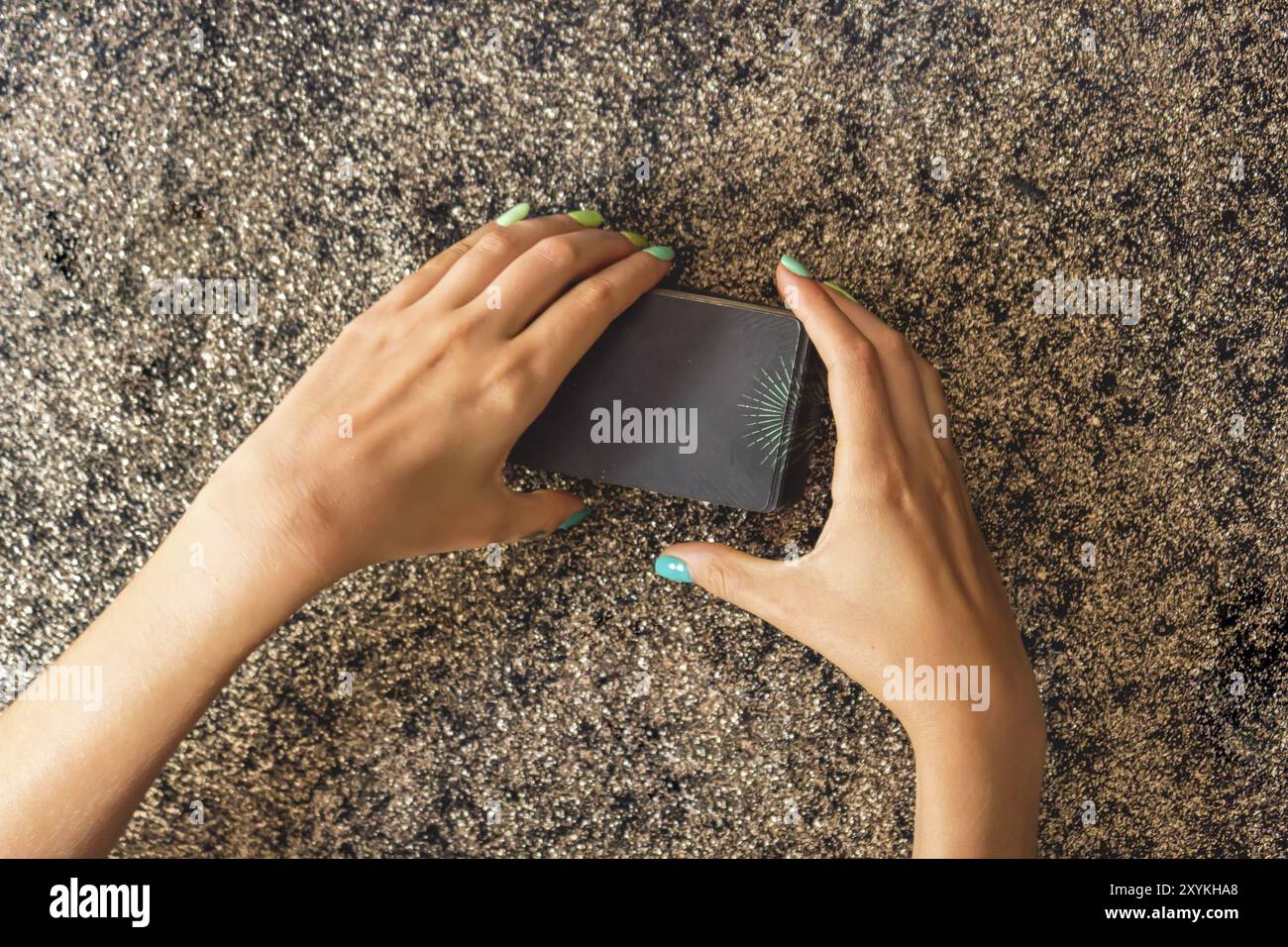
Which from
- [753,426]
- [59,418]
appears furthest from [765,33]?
[59,418]

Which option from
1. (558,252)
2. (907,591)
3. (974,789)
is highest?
(558,252)

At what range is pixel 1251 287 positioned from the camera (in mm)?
649

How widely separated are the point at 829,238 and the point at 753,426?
0.18m

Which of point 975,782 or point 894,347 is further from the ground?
point 894,347

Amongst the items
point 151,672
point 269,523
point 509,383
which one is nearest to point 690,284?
point 509,383

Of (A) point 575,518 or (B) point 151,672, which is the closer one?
(B) point 151,672

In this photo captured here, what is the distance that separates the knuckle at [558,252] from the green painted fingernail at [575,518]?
7.4 inches

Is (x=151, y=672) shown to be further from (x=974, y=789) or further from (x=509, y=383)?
(x=974, y=789)

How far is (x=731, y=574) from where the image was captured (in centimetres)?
57

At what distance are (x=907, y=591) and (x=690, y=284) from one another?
0.28 metres

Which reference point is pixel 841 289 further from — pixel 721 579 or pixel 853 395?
pixel 721 579

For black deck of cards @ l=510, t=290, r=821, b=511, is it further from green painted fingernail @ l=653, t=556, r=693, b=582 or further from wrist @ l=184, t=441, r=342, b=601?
wrist @ l=184, t=441, r=342, b=601

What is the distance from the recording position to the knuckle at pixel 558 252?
0.55 metres

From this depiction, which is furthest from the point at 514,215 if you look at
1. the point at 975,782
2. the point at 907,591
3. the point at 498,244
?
the point at 975,782
